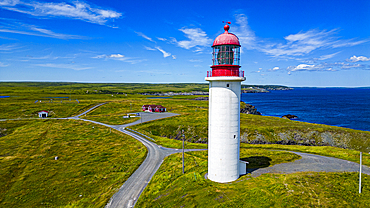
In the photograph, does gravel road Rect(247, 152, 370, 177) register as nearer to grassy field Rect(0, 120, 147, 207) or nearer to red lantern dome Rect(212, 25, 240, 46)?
red lantern dome Rect(212, 25, 240, 46)

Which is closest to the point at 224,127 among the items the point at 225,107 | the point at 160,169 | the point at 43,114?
the point at 225,107

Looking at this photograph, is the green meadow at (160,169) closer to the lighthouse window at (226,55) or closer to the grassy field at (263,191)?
the grassy field at (263,191)

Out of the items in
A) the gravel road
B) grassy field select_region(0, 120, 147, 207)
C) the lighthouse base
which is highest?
the lighthouse base

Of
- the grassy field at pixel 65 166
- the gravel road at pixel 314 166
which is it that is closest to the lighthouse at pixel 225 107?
the gravel road at pixel 314 166

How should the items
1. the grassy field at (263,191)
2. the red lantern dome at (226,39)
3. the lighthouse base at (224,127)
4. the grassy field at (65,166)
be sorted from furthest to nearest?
the grassy field at (65,166) → the lighthouse base at (224,127) → the red lantern dome at (226,39) → the grassy field at (263,191)

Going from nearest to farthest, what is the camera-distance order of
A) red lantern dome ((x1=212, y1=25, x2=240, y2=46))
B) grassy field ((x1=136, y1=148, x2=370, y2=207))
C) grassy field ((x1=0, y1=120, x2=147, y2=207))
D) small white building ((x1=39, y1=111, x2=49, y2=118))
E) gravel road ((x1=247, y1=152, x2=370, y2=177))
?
grassy field ((x1=136, y1=148, x2=370, y2=207)) < red lantern dome ((x1=212, y1=25, x2=240, y2=46)) < gravel road ((x1=247, y1=152, x2=370, y2=177)) < grassy field ((x1=0, y1=120, x2=147, y2=207)) < small white building ((x1=39, y1=111, x2=49, y2=118))

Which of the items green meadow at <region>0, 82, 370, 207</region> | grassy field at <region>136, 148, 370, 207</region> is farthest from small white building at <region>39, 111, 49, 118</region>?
grassy field at <region>136, 148, 370, 207</region>

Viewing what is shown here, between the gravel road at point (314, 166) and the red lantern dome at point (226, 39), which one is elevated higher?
the red lantern dome at point (226, 39)
